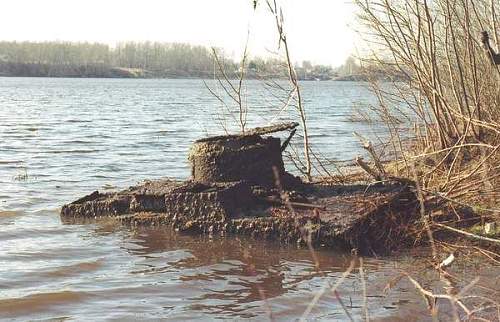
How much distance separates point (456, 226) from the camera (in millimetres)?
7086

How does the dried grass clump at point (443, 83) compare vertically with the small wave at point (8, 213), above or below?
above

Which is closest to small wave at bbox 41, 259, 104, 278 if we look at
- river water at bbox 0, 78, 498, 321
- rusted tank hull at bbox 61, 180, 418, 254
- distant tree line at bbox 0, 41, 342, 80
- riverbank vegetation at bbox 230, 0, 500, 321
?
river water at bbox 0, 78, 498, 321

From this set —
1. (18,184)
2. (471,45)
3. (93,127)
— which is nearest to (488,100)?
(471,45)

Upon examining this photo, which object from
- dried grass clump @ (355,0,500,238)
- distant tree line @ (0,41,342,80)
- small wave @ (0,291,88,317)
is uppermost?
distant tree line @ (0,41,342,80)

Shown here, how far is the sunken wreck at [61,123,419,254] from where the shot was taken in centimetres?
689

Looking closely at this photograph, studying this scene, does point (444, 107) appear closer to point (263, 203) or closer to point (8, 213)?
point (263, 203)

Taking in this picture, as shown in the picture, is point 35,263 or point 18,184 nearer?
point 35,263

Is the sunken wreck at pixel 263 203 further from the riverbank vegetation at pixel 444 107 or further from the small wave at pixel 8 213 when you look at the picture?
the small wave at pixel 8 213

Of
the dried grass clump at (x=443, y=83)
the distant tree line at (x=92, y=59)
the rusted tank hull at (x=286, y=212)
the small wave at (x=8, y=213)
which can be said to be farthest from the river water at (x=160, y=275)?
the distant tree line at (x=92, y=59)

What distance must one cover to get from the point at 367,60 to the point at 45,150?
11321 mm

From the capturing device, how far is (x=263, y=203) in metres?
7.54

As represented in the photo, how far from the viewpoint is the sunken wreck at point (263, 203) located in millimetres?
6891

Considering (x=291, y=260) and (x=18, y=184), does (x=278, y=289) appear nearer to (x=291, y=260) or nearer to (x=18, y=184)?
(x=291, y=260)

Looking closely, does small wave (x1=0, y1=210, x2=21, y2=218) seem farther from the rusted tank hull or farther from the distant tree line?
the distant tree line
